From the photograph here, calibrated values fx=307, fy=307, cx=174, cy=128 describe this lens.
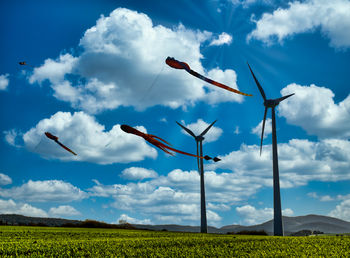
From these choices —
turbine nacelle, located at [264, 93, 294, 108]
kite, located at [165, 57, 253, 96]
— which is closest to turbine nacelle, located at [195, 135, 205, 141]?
turbine nacelle, located at [264, 93, 294, 108]

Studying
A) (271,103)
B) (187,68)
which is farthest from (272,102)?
(187,68)

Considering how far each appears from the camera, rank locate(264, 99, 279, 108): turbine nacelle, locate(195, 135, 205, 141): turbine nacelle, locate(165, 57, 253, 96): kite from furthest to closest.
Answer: locate(195, 135, 205, 141): turbine nacelle → locate(264, 99, 279, 108): turbine nacelle → locate(165, 57, 253, 96): kite

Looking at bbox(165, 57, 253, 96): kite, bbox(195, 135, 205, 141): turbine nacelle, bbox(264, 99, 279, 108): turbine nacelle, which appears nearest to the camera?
bbox(165, 57, 253, 96): kite

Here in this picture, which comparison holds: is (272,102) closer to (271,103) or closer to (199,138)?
(271,103)

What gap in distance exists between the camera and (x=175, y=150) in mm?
9141

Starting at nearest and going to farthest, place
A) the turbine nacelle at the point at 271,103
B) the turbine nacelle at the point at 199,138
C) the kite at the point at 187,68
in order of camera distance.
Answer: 1. the kite at the point at 187,68
2. the turbine nacelle at the point at 271,103
3. the turbine nacelle at the point at 199,138

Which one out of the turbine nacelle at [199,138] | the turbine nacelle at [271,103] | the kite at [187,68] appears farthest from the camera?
the turbine nacelle at [199,138]

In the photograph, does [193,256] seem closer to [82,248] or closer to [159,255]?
[159,255]

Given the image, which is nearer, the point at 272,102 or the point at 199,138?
the point at 272,102

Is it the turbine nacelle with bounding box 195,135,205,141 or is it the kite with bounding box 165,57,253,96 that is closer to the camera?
the kite with bounding box 165,57,253,96

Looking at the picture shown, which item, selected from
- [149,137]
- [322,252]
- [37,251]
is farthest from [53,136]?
[322,252]

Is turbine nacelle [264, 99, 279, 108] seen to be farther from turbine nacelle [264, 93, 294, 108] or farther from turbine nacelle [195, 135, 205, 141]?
turbine nacelle [195, 135, 205, 141]

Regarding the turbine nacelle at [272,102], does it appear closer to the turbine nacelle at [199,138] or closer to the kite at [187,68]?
the turbine nacelle at [199,138]

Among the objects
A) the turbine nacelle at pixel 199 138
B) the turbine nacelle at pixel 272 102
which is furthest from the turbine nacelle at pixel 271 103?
the turbine nacelle at pixel 199 138
